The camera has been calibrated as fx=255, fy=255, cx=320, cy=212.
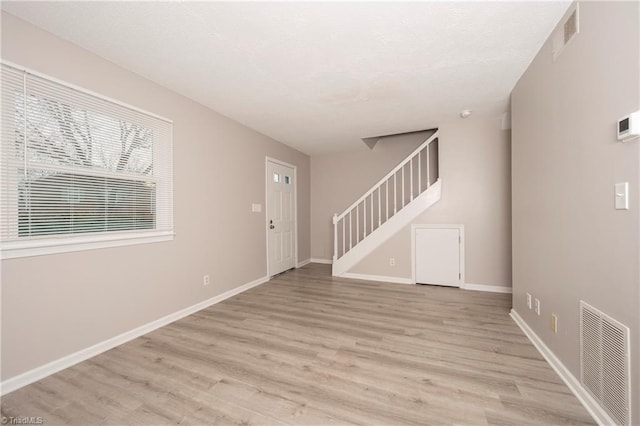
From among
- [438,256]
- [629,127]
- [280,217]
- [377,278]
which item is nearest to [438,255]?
[438,256]

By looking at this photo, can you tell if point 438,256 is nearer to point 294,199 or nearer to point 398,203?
point 398,203

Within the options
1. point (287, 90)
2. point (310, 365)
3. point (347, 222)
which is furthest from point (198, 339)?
point (347, 222)

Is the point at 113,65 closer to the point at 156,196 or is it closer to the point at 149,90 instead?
the point at 149,90

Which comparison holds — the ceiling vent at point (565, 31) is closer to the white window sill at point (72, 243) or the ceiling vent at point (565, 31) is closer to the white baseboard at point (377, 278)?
the white baseboard at point (377, 278)

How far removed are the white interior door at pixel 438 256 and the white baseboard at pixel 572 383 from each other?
156cm

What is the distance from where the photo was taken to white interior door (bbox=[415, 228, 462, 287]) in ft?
12.9

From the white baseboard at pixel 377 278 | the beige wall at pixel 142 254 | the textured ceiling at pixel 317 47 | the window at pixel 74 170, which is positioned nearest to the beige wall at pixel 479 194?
the textured ceiling at pixel 317 47

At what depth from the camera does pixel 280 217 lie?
495cm

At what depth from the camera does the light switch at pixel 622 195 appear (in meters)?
1.22

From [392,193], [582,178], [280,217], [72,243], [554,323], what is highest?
[392,193]

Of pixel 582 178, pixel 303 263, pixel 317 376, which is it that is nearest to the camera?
pixel 582 178

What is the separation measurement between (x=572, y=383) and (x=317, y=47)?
299 centimetres

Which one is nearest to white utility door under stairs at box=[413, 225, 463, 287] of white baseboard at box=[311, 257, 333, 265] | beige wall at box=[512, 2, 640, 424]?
beige wall at box=[512, 2, 640, 424]

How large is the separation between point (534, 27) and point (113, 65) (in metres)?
3.46
